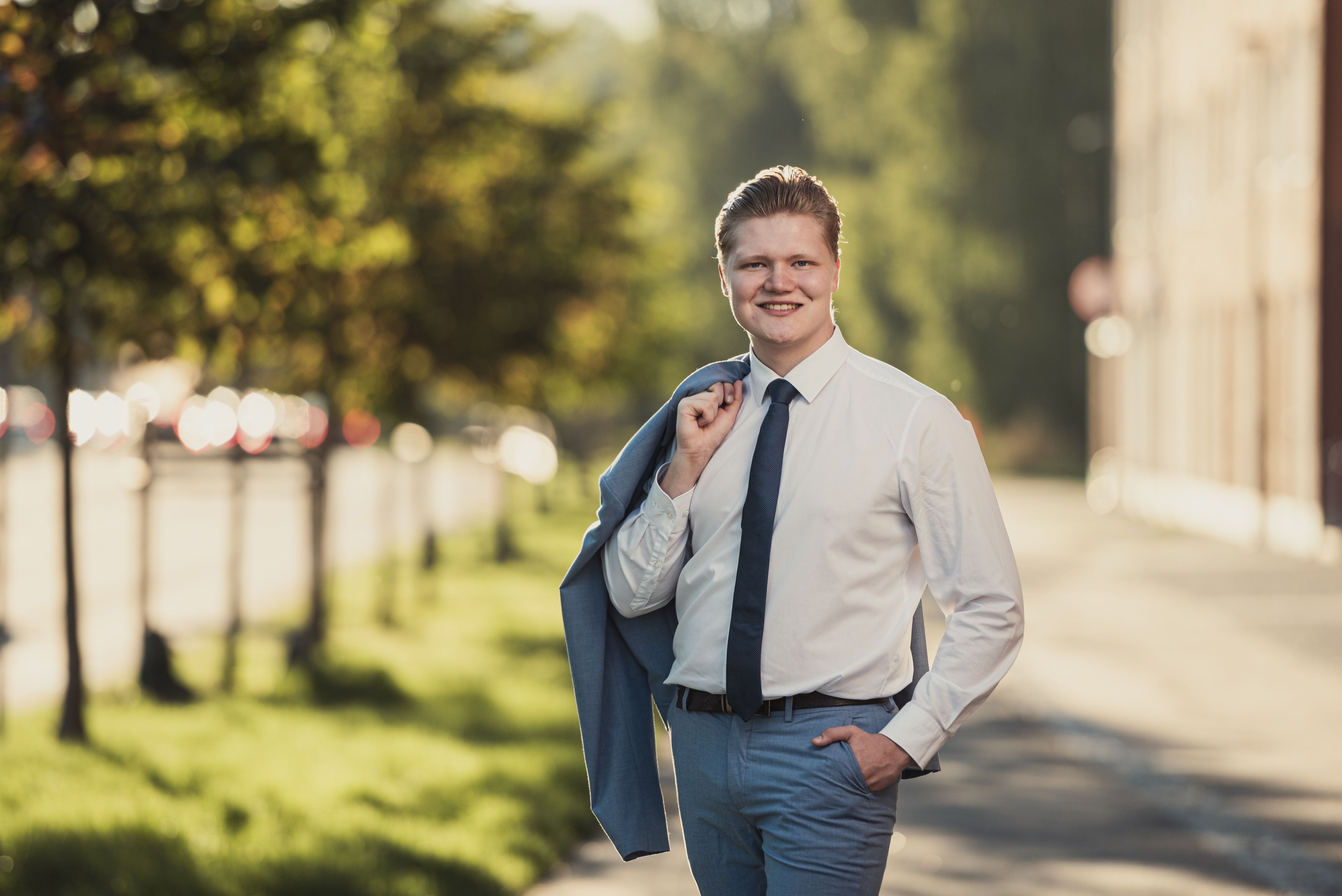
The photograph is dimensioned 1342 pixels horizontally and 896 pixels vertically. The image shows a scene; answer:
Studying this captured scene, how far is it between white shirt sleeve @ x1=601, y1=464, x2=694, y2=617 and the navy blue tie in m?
0.15

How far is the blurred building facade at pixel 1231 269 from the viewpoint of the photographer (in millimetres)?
22656

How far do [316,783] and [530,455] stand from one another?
51.3m

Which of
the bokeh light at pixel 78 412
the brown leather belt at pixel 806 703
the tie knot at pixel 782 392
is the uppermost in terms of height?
the tie knot at pixel 782 392

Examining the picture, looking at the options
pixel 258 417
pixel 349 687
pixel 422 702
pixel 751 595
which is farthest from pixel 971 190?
pixel 751 595

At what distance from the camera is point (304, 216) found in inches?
319

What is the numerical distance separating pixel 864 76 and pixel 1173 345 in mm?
17422

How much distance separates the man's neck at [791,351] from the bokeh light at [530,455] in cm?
3005

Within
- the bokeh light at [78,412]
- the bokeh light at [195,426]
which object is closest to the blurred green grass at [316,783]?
the bokeh light at [78,412]

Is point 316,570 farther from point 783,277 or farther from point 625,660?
point 783,277

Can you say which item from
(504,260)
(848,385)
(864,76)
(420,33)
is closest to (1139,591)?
(504,260)

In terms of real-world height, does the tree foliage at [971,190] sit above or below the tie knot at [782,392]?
above

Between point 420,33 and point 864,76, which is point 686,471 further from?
point 864,76

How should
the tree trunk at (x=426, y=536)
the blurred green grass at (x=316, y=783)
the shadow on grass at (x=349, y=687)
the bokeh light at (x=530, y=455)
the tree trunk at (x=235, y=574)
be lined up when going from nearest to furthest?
the blurred green grass at (x=316, y=783)
the shadow on grass at (x=349, y=687)
the tree trunk at (x=235, y=574)
the tree trunk at (x=426, y=536)
the bokeh light at (x=530, y=455)

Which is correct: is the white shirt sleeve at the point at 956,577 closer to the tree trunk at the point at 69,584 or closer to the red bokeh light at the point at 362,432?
the tree trunk at the point at 69,584
